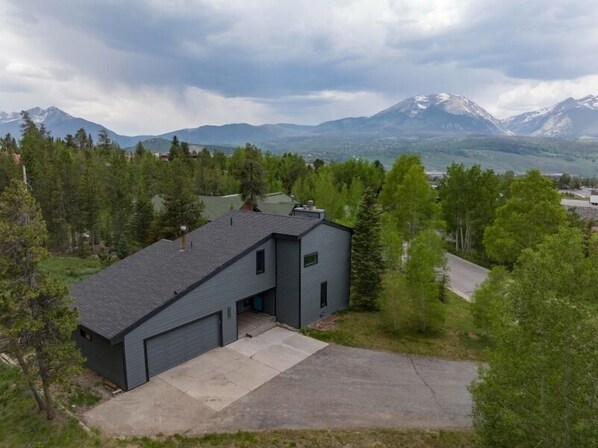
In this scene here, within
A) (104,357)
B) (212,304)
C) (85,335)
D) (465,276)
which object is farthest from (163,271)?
(465,276)

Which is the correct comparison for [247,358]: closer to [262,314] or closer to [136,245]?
[262,314]

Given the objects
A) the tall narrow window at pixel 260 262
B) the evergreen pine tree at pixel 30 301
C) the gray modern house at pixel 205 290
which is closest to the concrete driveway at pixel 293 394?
the gray modern house at pixel 205 290

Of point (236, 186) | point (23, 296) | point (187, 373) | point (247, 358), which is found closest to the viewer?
point (23, 296)

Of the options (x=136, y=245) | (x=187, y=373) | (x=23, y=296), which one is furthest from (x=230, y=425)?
(x=136, y=245)

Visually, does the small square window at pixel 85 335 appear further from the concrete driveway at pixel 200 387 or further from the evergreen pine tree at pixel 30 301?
the evergreen pine tree at pixel 30 301

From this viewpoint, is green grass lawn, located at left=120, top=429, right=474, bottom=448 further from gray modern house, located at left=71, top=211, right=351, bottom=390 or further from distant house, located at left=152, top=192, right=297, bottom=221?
distant house, located at left=152, top=192, right=297, bottom=221
